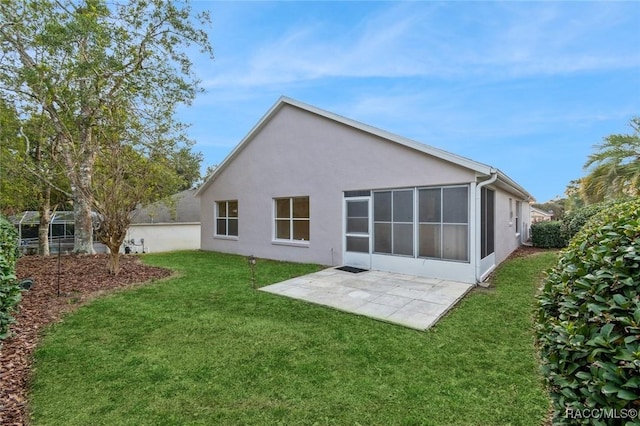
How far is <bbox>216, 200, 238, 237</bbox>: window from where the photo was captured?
1424 cm

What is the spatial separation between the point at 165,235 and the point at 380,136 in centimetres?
1729

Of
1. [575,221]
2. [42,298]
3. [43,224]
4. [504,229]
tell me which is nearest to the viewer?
[42,298]

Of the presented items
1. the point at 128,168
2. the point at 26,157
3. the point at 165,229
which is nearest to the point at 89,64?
the point at 128,168

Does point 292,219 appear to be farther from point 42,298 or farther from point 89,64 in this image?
point 89,64

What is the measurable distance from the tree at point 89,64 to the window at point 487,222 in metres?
11.1

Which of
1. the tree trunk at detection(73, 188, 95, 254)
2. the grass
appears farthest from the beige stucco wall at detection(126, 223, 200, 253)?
the grass

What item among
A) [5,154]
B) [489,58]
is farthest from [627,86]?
[5,154]

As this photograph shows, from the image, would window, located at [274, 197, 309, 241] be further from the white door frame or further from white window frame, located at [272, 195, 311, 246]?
the white door frame

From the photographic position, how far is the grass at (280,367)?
2980 mm

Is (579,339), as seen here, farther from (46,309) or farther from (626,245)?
(46,309)

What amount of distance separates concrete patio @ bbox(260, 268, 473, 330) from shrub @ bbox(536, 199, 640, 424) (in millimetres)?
3191

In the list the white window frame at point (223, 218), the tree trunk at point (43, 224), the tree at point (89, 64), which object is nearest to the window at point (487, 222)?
the white window frame at point (223, 218)

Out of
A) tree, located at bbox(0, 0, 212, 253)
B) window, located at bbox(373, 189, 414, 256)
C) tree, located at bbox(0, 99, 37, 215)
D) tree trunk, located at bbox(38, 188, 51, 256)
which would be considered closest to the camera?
window, located at bbox(373, 189, 414, 256)

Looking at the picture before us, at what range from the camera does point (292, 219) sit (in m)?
11.8
